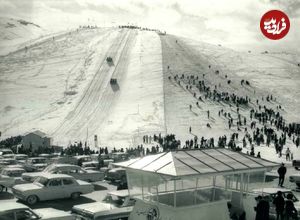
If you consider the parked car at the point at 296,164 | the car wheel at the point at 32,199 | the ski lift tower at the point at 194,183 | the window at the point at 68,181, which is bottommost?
the parked car at the point at 296,164

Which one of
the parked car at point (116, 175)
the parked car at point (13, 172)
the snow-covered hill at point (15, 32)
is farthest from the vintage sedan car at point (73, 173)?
the snow-covered hill at point (15, 32)

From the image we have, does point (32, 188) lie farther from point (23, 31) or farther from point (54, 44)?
point (23, 31)

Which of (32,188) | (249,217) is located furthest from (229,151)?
(32,188)

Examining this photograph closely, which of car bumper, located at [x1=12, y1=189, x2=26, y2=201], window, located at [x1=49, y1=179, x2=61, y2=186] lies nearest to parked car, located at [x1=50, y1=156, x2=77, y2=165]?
A: window, located at [x1=49, y1=179, x2=61, y2=186]

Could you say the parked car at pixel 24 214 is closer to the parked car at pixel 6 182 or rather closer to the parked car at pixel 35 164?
the parked car at pixel 6 182

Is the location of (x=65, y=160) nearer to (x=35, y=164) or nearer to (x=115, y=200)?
(x=35, y=164)

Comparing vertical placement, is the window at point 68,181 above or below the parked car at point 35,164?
above

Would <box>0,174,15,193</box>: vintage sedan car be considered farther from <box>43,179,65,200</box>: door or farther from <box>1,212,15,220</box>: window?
<box>1,212,15,220</box>: window
